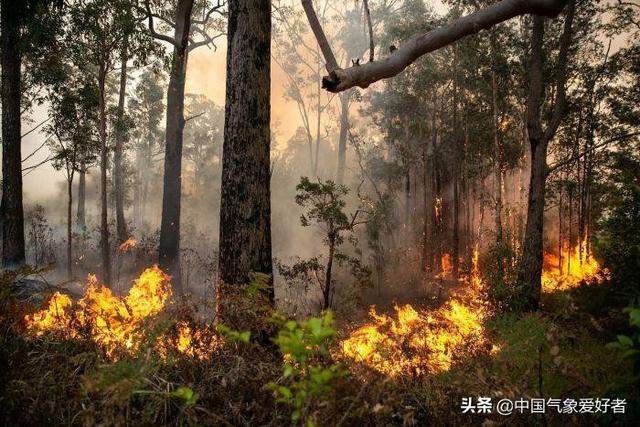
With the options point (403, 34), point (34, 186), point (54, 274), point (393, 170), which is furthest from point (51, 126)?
point (34, 186)

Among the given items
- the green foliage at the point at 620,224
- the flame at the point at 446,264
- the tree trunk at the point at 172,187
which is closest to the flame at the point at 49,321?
the green foliage at the point at 620,224

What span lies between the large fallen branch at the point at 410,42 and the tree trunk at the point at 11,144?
37.1ft

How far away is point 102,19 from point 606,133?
21579mm

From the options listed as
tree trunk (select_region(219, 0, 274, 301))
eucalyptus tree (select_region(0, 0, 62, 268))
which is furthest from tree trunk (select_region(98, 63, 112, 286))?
tree trunk (select_region(219, 0, 274, 301))

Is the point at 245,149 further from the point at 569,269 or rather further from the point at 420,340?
the point at 569,269

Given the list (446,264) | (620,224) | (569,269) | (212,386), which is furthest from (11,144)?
(569,269)

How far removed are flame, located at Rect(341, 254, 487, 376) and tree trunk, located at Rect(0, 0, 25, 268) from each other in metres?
10.1

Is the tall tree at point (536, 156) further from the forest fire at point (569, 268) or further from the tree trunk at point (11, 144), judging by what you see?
the tree trunk at point (11, 144)

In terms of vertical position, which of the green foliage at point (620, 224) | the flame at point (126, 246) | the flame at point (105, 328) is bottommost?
the flame at point (126, 246)

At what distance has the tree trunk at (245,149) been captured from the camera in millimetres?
5012

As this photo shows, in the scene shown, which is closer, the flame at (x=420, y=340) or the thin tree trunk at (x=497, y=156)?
the flame at (x=420, y=340)

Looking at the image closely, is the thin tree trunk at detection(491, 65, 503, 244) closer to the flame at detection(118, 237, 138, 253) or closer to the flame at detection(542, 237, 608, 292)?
the flame at detection(542, 237, 608, 292)

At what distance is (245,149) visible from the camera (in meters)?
5.11

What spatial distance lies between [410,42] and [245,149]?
8.00 ft
